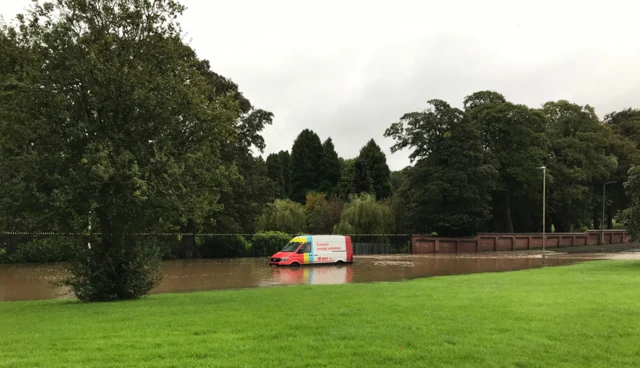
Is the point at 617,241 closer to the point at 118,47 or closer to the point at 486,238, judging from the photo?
the point at 486,238

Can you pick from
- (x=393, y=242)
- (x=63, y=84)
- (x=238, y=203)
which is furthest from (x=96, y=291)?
(x=393, y=242)

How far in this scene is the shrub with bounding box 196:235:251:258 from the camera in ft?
141

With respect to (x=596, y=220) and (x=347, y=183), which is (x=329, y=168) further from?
(x=596, y=220)

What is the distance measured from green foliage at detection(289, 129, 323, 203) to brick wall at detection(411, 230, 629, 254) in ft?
121

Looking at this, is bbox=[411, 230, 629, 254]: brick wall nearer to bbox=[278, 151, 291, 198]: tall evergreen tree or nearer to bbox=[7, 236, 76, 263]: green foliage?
bbox=[7, 236, 76, 263]: green foliage

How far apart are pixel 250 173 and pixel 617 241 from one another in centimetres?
5256

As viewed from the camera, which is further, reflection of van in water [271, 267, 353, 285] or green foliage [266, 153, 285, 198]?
green foliage [266, 153, 285, 198]

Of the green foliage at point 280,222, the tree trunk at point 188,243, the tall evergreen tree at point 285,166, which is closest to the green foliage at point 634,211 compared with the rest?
the tree trunk at point 188,243

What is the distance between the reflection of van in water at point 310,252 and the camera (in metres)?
33.0

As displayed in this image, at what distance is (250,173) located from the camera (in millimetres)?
42750

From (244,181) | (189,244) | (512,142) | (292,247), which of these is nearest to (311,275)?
(292,247)

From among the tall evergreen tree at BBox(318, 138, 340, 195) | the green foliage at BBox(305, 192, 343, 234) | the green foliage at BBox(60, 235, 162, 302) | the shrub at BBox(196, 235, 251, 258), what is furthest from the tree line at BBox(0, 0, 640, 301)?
the tall evergreen tree at BBox(318, 138, 340, 195)

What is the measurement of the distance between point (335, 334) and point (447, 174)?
145 feet

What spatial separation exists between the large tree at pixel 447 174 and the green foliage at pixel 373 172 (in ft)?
77.5
